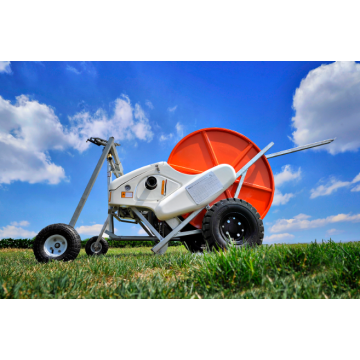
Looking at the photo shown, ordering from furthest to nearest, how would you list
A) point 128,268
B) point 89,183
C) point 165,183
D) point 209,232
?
point 89,183, point 165,183, point 209,232, point 128,268

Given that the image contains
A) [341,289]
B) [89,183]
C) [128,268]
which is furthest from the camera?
[89,183]

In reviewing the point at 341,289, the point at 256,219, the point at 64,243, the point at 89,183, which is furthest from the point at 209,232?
the point at 89,183

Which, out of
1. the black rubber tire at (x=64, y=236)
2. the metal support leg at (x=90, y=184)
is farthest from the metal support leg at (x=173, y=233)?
the metal support leg at (x=90, y=184)

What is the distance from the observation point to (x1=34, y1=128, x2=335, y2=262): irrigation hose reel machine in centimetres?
466

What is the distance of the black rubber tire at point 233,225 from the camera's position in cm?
450

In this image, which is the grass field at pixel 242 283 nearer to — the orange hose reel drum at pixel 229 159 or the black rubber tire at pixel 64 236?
the black rubber tire at pixel 64 236

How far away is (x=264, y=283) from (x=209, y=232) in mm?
2244

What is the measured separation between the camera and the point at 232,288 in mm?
2299

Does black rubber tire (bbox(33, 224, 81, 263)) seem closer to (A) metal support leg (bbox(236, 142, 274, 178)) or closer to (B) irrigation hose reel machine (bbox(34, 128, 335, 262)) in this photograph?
(B) irrigation hose reel machine (bbox(34, 128, 335, 262))

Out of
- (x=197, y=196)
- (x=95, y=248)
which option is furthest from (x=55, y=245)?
(x=197, y=196)

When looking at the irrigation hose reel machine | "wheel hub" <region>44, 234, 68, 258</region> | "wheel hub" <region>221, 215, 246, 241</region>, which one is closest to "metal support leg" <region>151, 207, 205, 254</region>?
the irrigation hose reel machine

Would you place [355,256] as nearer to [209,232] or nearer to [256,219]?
[256,219]

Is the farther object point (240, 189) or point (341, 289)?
point (240, 189)

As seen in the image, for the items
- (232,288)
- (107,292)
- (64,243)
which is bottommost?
(107,292)
